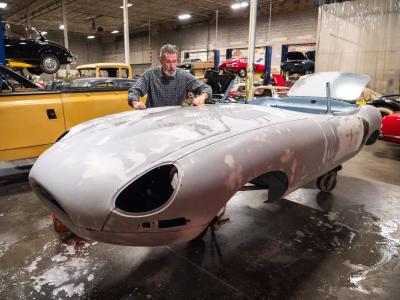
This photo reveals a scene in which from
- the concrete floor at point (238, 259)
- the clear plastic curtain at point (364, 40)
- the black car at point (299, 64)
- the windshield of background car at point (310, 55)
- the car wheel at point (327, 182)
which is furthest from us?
the windshield of background car at point (310, 55)

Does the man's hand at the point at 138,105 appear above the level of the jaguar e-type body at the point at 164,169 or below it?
above

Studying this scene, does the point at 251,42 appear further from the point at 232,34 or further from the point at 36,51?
the point at 232,34

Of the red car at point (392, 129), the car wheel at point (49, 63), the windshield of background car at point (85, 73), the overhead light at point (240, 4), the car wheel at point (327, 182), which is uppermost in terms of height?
the overhead light at point (240, 4)

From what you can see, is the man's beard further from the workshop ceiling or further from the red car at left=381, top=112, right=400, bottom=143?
the workshop ceiling

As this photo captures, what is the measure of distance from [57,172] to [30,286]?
2.99ft

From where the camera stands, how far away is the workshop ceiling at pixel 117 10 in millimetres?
15690

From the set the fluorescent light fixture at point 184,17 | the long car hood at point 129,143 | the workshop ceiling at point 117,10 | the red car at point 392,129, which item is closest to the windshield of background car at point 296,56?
the workshop ceiling at point 117,10

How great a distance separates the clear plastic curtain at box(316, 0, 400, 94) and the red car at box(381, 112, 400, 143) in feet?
14.1

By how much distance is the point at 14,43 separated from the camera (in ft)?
26.6

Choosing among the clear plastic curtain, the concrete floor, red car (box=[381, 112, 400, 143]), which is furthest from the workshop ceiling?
the concrete floor

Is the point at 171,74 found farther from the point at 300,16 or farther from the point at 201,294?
the point at 300,16

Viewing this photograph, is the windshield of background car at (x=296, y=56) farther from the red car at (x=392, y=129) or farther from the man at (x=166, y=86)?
the man at (x=166, y=86)

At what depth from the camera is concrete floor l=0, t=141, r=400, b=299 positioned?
1.82 m

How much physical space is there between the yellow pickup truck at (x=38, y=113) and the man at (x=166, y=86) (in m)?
1.16
